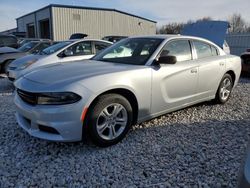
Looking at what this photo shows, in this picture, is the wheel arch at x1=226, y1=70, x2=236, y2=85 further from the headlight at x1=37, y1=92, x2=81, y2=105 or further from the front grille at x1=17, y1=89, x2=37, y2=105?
the front grille at x1=17, y1=89, x2=37, y2=105

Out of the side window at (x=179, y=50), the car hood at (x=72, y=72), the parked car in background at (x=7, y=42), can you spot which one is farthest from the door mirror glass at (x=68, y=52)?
the parked car in background at (x=7, y=42)

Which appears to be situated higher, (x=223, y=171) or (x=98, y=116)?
(x=98, y=116)

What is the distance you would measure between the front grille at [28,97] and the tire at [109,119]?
0.69 meters

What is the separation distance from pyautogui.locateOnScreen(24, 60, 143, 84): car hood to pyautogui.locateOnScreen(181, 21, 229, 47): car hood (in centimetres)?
779

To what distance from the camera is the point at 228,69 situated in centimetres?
539

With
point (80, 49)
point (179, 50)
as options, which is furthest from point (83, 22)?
point (179, 50)

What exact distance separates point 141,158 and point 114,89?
3.13 ft

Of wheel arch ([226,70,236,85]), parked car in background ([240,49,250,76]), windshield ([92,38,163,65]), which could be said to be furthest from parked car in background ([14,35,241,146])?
parked car in background ([240,49,250,76])

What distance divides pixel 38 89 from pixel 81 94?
538 mm

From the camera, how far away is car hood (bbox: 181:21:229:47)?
1045cm

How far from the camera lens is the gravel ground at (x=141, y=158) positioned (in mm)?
2793

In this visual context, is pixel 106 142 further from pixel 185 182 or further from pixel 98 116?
pixel 185 182

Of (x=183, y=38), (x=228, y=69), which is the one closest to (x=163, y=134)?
(x=183, y=38)

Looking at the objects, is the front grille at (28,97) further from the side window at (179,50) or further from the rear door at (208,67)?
the rear door at (208,67)
